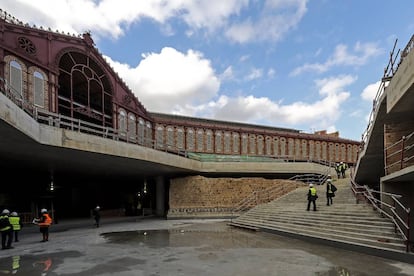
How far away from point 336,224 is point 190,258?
6.85 meters

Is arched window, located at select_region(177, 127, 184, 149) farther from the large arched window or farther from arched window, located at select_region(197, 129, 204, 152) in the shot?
the large arched window

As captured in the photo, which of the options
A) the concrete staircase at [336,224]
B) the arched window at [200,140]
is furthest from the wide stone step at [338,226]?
the arched window at [200,140]

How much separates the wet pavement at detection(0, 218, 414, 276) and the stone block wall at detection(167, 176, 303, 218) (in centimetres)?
1140

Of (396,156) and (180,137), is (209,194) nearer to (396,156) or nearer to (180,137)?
(180,137)

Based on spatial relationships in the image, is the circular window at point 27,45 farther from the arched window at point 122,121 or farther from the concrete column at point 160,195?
the concrete column at point 160,195

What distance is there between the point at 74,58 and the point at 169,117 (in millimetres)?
12629

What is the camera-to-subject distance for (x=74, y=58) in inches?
912

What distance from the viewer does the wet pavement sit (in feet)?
29.7

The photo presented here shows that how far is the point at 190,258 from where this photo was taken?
1072cm

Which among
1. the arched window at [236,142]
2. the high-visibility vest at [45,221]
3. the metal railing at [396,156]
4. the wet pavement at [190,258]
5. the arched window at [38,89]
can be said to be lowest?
the wet pavement at [190,258]

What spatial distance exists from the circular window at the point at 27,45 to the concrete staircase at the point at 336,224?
15.4 meters

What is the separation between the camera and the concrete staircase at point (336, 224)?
1111cm

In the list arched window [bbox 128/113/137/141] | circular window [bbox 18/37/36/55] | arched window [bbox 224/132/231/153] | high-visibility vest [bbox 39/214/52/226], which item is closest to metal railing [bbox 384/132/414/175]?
high-visibility vest [bbox 39/214/52/226]

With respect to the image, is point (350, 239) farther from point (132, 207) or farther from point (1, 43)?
point (132, 207)
